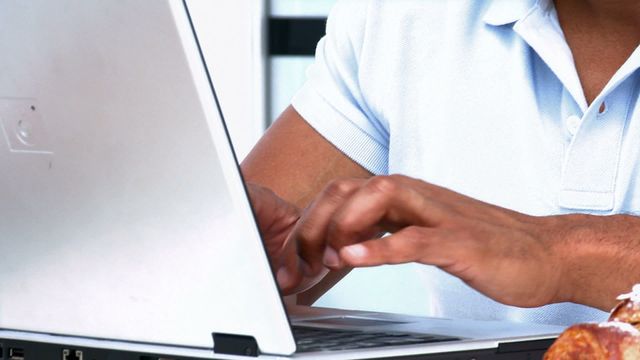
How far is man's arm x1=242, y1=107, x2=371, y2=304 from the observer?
4.42 ft

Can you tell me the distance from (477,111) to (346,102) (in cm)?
17

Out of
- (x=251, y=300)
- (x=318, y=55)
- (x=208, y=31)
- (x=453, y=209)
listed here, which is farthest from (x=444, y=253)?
(x=208, y=31)

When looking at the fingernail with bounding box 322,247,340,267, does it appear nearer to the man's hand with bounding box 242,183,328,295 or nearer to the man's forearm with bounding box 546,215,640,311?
the man's hand with bounding box 242,183,328,295

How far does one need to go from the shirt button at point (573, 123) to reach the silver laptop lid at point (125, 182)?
59 centimetres

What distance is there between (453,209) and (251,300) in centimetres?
26

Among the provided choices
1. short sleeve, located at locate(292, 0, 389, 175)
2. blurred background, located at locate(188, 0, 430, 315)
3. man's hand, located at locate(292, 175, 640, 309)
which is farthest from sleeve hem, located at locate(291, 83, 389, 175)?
blurred background, located at locate(188, 0, 430, 315)

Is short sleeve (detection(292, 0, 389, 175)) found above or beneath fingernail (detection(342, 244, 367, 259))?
beneath

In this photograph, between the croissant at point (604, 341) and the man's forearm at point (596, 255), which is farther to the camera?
the man's forearm at point (596, 255)

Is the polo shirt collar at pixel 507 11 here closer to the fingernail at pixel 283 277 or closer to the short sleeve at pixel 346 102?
the short sleeve at pixel 346 102

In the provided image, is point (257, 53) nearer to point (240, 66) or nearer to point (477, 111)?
point (240, 66)

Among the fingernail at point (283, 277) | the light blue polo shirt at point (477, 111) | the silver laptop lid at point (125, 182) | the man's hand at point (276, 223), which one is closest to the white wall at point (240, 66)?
the light blue polo shirt at point (477, 111)

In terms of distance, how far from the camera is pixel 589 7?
1.23m

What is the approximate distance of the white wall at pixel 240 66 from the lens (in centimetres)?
394

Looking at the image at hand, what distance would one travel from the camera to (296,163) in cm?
136
